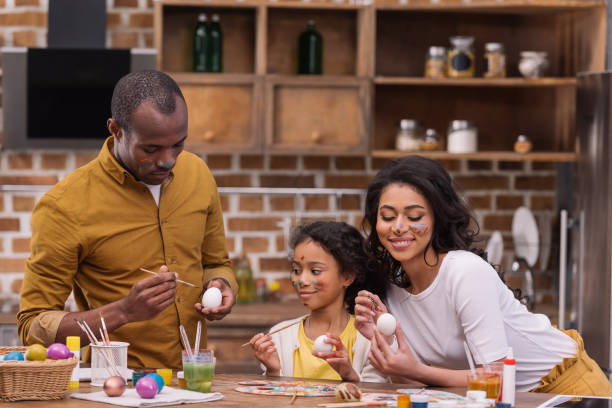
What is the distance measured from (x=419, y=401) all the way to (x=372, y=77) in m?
2.40

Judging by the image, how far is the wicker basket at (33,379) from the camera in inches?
73.3

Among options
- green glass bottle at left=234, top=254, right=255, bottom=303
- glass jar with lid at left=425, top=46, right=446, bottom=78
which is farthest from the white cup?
glass jar with lid at left=425, top=46, right=446, bottom=78

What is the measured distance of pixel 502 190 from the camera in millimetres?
4410

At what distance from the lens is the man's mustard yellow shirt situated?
2293 mm

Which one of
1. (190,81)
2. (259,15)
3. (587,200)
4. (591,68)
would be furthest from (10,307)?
(591,68)

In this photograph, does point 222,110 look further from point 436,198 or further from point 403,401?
point 403,401

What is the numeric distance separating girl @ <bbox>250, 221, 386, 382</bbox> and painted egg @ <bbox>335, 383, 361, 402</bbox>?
2.03 feet

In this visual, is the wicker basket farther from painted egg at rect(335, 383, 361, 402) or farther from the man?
painted egg at rect(335, 383, 361, 402)

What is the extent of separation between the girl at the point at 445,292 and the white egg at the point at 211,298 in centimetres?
40

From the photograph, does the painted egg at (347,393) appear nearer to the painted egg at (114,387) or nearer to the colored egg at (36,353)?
the painted egg at (114,387)

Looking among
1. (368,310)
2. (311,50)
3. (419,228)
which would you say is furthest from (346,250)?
(311,50)

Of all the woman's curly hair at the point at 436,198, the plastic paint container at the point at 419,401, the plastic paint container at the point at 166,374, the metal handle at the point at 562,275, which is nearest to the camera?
the plastic paint container at the point at 419,401

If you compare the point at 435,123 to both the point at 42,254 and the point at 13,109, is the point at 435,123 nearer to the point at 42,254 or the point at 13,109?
the point at 13,109

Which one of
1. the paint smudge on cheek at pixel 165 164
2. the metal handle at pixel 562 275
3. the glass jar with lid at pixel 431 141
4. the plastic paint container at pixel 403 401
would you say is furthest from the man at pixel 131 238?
the metal handle at pixel 562 275
